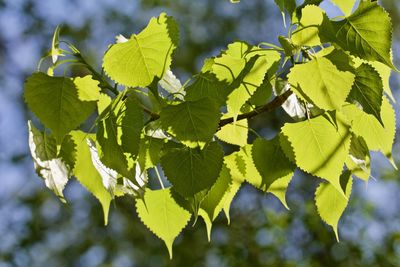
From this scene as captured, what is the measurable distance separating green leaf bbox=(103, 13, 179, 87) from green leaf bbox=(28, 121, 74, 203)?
9cm

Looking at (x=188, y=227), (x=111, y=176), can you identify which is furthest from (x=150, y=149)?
(x=188, y=227)

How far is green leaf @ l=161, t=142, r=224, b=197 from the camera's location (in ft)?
2.00

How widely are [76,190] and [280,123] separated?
133 cm

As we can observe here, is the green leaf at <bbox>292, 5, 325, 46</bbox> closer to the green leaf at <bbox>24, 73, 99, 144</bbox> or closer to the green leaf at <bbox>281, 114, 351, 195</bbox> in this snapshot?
the green leaf at <bbox>281, 114, 351, 195</bbox>

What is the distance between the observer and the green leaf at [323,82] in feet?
1.88

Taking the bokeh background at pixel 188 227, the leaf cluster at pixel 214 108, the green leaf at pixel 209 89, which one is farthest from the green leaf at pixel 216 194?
the bokeh background at pixel 188 227

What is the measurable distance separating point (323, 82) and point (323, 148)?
0.07m

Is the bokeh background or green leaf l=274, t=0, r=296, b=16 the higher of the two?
green leaf l=274, t=0, r=296, b=16

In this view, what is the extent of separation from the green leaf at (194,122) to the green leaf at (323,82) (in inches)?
2.9

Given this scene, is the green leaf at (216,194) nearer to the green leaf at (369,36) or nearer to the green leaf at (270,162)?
the green leaf at (270,162)

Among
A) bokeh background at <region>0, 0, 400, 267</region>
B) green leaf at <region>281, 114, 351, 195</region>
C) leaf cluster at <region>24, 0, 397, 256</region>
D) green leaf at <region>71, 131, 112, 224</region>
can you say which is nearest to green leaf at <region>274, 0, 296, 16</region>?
leaf cluster at <region>24, 0, 397, 256</region>

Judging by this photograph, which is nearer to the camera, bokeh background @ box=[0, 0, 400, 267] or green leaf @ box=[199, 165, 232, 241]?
green leaf @ box=[199, 165, 232, 241]

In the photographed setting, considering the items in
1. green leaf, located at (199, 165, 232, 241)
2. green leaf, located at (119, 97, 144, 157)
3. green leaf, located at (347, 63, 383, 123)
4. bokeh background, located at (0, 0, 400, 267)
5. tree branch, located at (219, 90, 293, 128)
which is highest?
green leaf, located at (347, 63, 383, 123)

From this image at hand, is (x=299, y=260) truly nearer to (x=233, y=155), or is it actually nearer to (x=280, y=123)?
(x=280, y=123)
